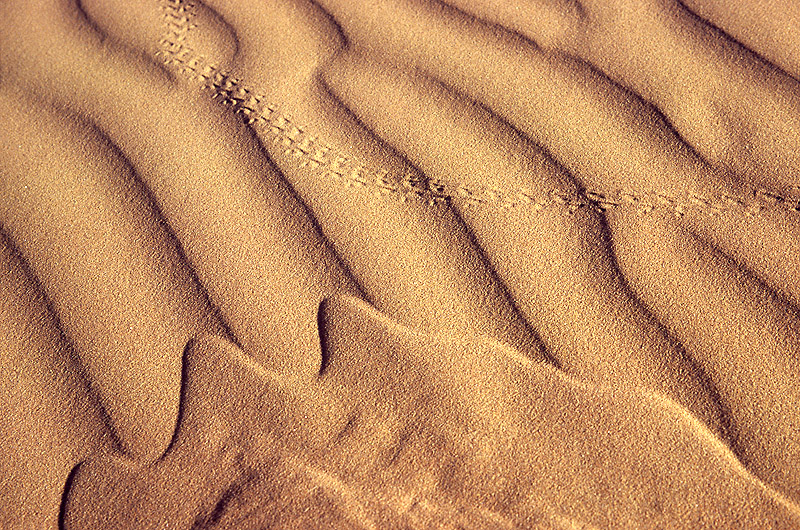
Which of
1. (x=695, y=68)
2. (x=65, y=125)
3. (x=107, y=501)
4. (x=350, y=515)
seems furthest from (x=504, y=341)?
(x=65, y=125)

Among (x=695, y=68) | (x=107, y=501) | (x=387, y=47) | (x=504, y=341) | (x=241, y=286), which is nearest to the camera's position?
(x=107, y=501)

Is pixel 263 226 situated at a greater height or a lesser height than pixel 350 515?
greater

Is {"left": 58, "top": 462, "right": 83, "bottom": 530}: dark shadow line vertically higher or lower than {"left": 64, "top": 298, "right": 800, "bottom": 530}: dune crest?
lower

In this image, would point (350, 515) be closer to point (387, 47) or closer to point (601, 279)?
point (601, 279)

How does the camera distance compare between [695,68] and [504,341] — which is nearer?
[504,341]

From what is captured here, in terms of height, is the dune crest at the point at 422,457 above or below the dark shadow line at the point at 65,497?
above

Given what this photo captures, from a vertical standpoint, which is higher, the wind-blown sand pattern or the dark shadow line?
the wind-blown sand pattern

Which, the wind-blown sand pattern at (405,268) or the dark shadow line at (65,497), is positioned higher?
the wind-blown sand pattern at (405,268)

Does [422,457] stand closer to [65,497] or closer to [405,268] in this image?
[405,268]
